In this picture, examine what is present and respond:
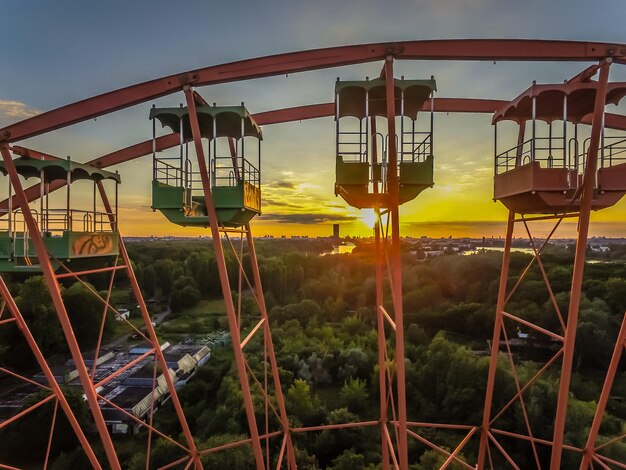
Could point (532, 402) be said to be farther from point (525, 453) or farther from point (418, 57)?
point (418, 57)

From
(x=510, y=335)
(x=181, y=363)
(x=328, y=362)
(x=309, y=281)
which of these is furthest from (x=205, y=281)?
(x=510, y=335)

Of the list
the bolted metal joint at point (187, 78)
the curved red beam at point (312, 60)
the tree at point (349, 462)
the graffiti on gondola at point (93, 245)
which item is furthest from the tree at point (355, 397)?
the bolted metal joint at point (187, 78)

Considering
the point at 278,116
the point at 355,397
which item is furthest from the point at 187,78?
the point at 355,397

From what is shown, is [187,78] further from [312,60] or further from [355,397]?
[355,397]

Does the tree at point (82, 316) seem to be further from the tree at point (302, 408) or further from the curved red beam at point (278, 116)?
the curved red beam at point (278, 116)

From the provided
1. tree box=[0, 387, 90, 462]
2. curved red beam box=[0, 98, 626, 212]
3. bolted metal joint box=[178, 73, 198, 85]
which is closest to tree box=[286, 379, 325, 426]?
tree box=[0, 387, 90, 462]

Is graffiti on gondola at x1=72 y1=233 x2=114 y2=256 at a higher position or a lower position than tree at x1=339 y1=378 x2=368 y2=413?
higher

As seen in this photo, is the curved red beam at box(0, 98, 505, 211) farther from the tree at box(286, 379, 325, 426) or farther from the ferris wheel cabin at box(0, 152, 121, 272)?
the tree at box(286, 379, 325, 426)
